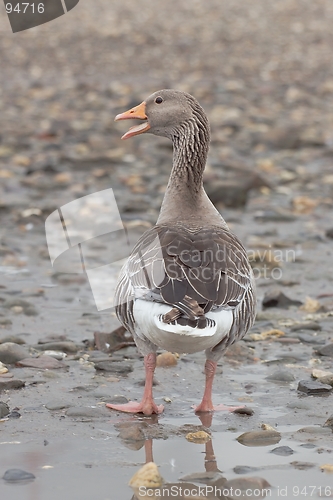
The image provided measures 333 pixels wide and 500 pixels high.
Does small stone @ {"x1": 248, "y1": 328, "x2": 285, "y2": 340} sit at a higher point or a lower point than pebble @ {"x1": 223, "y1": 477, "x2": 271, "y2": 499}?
lower

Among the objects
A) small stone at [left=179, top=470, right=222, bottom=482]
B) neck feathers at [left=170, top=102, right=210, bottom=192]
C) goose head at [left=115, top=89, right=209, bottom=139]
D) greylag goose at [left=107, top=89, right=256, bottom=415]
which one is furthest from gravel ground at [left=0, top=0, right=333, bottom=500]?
goose head at [left=115, top=89, right=209, bottom=139]

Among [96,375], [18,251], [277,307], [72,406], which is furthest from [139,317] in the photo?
[18,251]

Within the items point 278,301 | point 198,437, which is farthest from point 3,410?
point 278,301

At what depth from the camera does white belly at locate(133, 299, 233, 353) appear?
4.51 m

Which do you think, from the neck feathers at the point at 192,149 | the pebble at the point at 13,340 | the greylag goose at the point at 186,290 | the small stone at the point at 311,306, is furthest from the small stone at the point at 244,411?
the small stone at the point at 311,306

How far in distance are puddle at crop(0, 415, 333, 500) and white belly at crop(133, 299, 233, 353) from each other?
528mm

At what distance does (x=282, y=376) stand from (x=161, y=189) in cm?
639

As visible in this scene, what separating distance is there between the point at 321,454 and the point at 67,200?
761 cm

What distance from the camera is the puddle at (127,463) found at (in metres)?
3.97

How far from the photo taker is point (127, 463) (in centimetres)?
433

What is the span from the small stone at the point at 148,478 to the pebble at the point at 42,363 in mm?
2024

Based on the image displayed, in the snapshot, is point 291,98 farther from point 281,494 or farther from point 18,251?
point 281,494

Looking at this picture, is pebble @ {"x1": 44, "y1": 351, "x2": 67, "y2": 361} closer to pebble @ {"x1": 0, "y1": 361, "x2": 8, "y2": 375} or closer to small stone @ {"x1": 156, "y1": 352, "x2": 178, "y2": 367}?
pebble @ {"x1": 0, "y1": 361, "x2": 8, "y2": 375}

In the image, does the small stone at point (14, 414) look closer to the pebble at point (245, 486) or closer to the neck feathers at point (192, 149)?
the pebble at point (245, 486)
